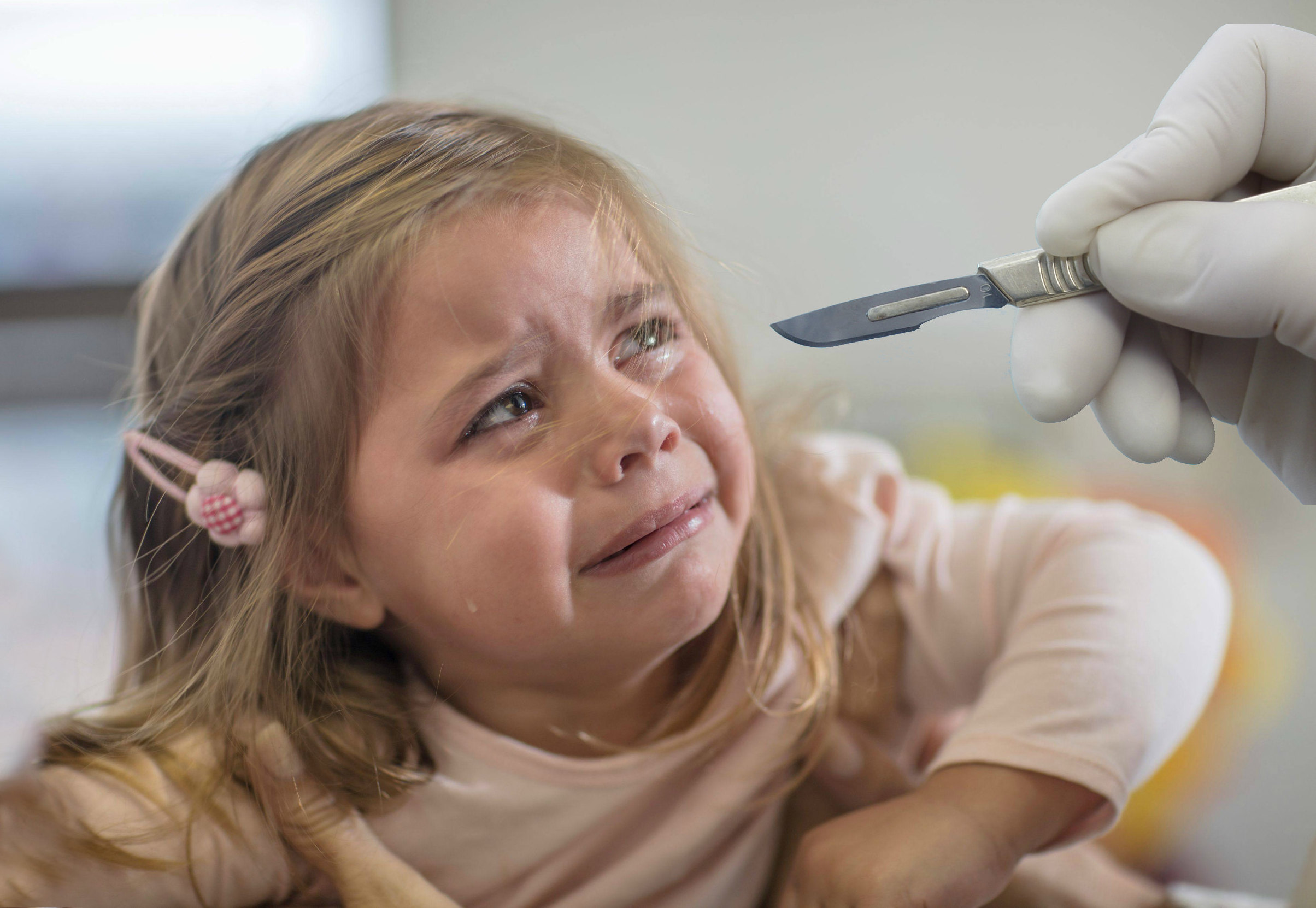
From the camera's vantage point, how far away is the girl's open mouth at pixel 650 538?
0.46 metres

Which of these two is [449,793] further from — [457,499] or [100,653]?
[100,653]

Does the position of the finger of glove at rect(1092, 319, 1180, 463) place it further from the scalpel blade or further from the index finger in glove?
the index finger in glove

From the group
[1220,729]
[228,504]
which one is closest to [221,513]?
[228,504]

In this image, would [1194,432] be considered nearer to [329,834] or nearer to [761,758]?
[761,758]

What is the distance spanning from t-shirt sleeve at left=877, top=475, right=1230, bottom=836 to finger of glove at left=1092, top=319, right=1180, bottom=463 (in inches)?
6.9

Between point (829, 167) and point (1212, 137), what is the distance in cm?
40

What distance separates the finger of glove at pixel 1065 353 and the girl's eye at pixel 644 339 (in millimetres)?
190

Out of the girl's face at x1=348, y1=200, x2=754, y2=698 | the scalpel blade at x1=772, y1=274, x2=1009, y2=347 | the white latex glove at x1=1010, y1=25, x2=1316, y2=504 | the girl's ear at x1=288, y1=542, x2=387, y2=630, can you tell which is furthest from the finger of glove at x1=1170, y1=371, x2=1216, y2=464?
the girl's ear at x1=288, y1=542, x2=387, y2=630

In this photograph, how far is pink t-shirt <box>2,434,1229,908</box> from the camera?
506 millimetres

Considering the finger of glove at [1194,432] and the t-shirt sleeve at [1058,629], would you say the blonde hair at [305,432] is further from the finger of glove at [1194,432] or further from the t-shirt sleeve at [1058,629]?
the finger of glove at [1194,432]

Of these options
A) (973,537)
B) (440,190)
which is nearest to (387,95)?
(440,190)

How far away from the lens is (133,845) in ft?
1.57

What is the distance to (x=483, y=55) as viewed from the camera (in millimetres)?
734

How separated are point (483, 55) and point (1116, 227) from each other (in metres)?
0.54
